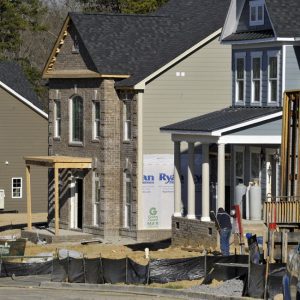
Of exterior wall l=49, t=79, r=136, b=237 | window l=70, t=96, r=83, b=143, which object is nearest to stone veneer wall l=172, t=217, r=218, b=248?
exterior wall l=49, t=79, r=136, b=237

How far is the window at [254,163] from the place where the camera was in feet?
151

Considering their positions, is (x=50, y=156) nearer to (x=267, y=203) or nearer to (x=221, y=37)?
(x=221, y=37)

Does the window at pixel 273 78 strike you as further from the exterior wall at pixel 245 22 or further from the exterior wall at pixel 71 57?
the exterior wall at pixel 71 57

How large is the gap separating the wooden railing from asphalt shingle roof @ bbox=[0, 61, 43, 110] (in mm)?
34533

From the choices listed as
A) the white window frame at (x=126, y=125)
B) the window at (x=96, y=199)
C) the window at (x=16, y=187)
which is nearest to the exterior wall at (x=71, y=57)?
the white window frame at (x=126, y=125)

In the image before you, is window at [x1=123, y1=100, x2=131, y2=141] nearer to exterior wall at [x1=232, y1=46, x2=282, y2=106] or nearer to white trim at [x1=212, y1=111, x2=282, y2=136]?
exterior wall at [x1=232, y1=46, x2=282, y2=106]

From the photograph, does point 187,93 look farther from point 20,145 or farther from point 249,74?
point 20,145

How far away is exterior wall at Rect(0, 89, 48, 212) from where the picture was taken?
70.2 m

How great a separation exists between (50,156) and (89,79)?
4591mm

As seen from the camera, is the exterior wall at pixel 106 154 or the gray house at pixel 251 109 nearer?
the gray house at pixel 251 109

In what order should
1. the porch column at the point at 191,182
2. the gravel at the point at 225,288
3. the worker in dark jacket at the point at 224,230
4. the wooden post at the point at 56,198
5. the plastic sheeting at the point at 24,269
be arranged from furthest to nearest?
the wooden post at the point at 56,198 → the porch column at the point at 191,182 → the worker in dark jacket at the point at 224,230 → the plastic sheeting at the point at 24,269 → the gravel at the point at 225,288

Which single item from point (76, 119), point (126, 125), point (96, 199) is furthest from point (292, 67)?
point (76, 119)

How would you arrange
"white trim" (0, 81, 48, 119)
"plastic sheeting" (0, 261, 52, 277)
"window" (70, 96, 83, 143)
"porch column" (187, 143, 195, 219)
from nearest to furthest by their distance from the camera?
"plastic sheeting" (0, 261, 52, 277)
"porch column" (187, 143, 195, 219)
"window" (70, 96, 83, 143)
"white trim" (0, 81, 48, 119)

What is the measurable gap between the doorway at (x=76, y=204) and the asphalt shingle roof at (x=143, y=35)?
18.0ft
